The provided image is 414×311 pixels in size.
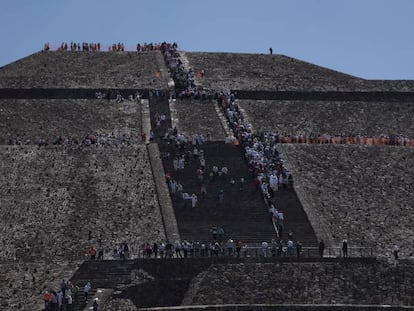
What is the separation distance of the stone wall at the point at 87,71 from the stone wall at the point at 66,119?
2718 mm

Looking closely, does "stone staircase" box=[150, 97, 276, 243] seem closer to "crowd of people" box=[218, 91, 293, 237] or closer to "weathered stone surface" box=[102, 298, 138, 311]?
"crowd of people" box=[218, 91, 293, 237]

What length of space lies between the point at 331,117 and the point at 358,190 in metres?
13.3

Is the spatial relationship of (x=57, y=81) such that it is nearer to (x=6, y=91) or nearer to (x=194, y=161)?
(x=6, y=91)

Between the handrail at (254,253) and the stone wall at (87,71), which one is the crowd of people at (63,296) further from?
the stone wall at (87,71)

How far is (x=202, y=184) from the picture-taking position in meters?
56.2

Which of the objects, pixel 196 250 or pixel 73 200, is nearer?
pixel 196 250

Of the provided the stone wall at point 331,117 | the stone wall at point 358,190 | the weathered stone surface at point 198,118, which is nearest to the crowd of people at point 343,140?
the stone wall at point 358,190

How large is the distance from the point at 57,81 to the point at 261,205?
73.4ft

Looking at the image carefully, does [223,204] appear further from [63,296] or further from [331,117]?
[331,117]

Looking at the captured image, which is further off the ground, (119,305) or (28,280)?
(28,280)

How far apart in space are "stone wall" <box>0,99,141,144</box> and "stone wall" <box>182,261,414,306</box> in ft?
59.1

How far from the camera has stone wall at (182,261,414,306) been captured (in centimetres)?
4459

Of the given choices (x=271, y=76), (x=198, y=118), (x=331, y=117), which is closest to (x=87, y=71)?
(x=271, y=76)

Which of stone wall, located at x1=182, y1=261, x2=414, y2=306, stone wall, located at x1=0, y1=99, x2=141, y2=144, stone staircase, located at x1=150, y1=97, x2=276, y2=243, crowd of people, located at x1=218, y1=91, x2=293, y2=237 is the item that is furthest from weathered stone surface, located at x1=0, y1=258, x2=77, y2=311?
stone wall, located at x1=0, y1=99, x2=141, y2=144
